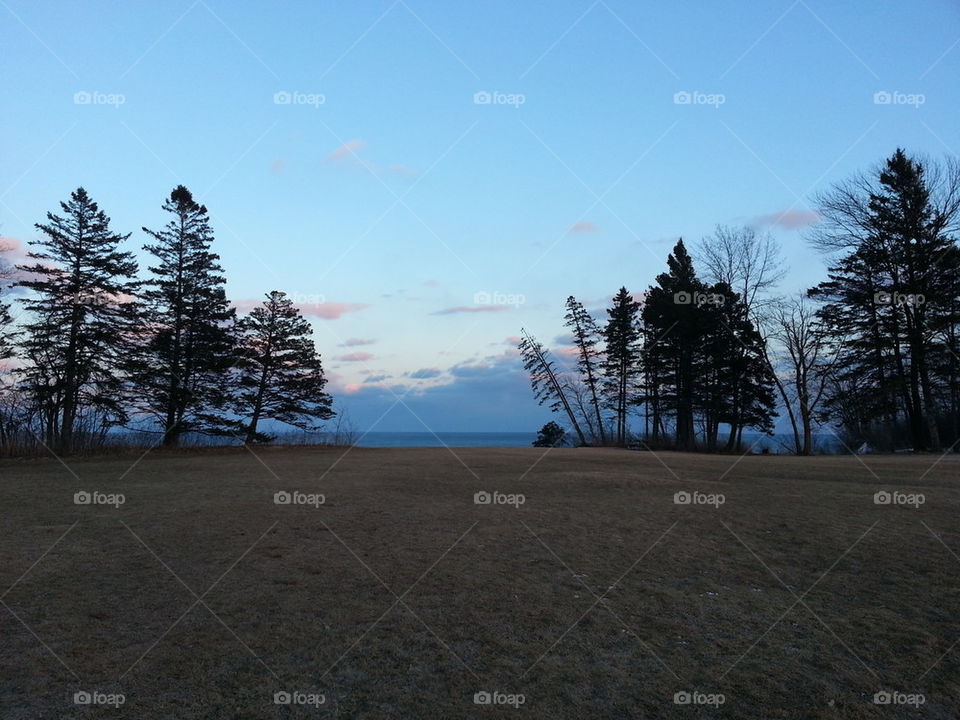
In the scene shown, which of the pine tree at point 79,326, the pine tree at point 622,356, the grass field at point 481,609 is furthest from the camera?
the pine tree at point 622,356

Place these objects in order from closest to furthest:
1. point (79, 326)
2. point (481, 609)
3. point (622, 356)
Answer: point (481, 609), point (79, 326), point (622, 356)

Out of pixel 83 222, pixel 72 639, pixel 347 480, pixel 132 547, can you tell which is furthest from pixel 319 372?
pixel 72 639

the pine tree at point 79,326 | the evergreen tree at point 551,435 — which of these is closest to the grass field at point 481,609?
the pine tree at point 79,326

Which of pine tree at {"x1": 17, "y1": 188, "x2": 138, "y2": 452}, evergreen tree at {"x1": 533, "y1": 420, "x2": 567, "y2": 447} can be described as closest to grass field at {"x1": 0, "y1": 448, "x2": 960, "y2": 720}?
pine tree at {"x1": 17, "y1": 188, "x2": 138, "y2": 452}

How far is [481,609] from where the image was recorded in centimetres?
595

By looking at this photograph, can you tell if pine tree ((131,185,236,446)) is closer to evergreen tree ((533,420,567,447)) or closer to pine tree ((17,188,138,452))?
pine tree ((17,188,138,452))

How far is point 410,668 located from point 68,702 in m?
2.22

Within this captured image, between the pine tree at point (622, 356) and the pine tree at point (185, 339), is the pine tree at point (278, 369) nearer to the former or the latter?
the pine tree at point (185, 339)

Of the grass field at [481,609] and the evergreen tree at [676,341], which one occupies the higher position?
the evergreen tree at [676,341]

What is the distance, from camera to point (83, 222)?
108ft

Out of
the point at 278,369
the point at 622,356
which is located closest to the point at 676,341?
the point at 622,356

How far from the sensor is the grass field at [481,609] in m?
4.26

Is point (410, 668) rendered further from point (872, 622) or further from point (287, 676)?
point (872, 622)

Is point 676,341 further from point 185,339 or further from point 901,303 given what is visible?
point 185,339
